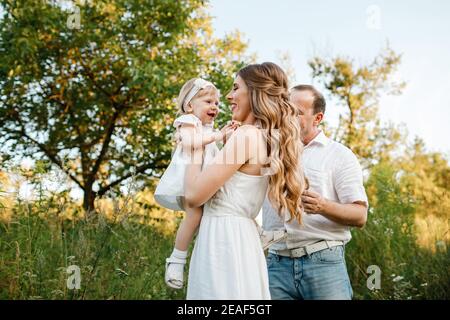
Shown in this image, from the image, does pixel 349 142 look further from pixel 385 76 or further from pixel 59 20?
pixel 59 20

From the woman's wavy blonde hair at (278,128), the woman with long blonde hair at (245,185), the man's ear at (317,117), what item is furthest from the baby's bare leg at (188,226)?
the man's ear at (317,117)

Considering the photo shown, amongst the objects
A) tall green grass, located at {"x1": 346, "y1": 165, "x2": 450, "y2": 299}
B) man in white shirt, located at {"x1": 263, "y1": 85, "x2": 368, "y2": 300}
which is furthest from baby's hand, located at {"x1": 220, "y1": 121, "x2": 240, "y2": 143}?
tall green grass, located at {"x1": 346, "y1": 165, "x2": 450, "y2": 299}

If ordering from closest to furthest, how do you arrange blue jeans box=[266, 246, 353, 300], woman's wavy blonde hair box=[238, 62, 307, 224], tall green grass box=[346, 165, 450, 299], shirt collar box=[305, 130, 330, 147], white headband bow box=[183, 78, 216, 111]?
woman's wavy blonde hair box=[238, 62, 307, 224]
white headband bow box=[183, 78, 216, 111]
blue jeans box=[266, 246, 353, 300]
shirt collar box=[305, 130, 330, 147]
tall green grass box=[346, 165, 450, 299]

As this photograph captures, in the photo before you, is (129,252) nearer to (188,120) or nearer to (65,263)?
(65,263)

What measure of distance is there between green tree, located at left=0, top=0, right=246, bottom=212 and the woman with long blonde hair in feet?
19.8

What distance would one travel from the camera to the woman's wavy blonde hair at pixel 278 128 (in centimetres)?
Result: 262

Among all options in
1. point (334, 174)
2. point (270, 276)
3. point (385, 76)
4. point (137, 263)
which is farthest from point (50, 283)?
point (385, 76)

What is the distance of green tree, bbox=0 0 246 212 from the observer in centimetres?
898

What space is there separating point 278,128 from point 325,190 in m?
0.75

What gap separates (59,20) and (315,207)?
24.3 ft

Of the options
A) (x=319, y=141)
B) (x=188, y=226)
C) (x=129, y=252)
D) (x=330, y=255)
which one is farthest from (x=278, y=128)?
(x=129, y=252)

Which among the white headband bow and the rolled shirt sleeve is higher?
the white headband bow

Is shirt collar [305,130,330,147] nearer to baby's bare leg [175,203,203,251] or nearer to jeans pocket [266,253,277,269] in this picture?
jeans pocket [266,253,277,269]

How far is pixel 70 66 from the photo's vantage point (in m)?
10.0
